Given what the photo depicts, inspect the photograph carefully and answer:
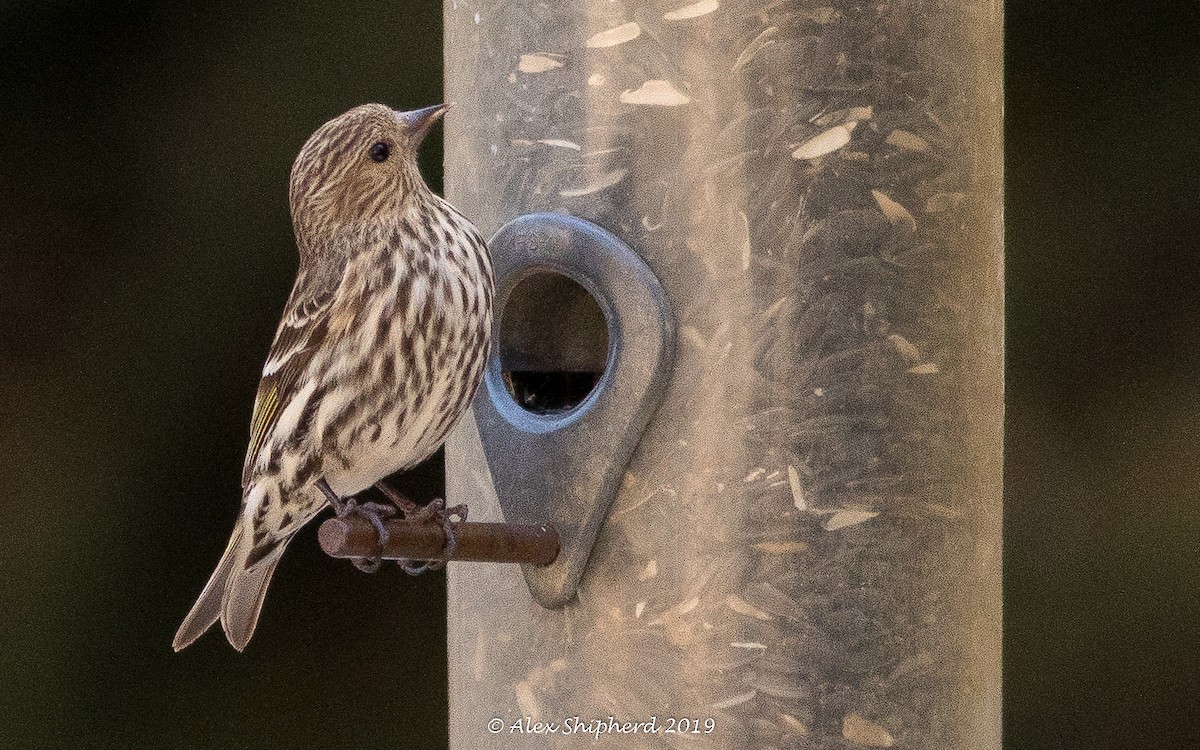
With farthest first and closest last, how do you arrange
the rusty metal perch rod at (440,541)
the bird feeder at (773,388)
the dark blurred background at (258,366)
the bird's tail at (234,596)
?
1. the dark blurred background at (258,366)
2. the bird's tail at (234,596)
3. the bird feeder at (773,388)
4. the rusty metal perch rod at (440,541)

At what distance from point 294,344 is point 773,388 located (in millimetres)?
902

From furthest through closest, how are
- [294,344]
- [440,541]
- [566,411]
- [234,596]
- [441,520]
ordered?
[234,596], [294,344], [566,411], [441,520], [440,541]

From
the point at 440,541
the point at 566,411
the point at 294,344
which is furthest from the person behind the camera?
the point at 294,344

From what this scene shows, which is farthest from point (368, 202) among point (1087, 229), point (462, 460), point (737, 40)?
point (1087, 229)

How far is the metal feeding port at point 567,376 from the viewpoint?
3.98m

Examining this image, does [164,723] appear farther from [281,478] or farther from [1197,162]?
[1197,162]

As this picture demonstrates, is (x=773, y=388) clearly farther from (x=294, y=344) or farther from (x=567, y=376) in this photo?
(x=294, y=344)

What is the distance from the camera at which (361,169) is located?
14.2 ft

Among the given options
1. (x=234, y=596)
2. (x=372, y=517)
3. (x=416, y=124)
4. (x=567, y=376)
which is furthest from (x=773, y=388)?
(x=234, y=596)

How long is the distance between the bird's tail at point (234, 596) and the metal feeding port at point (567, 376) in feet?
1.80

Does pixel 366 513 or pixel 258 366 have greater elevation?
pixel 258 366

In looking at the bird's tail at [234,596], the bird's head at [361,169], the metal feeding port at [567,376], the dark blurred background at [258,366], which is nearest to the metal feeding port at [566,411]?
the metal feeding port at [567,376]

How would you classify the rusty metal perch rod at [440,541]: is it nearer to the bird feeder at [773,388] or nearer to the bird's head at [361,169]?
the bird feeder at [773,388]

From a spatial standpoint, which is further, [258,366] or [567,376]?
[258,366]
